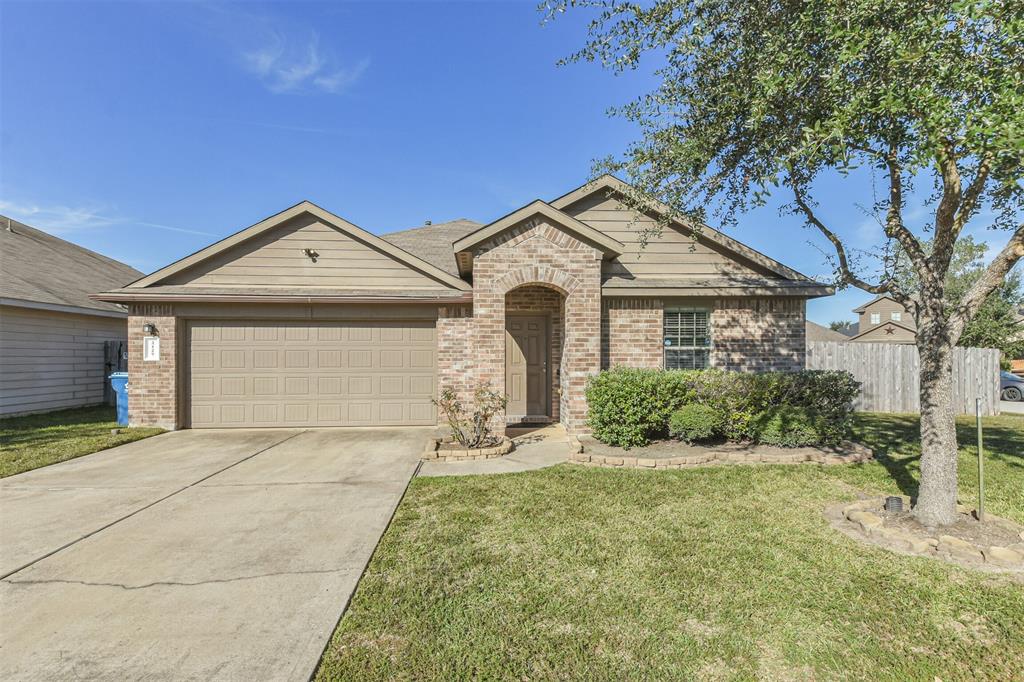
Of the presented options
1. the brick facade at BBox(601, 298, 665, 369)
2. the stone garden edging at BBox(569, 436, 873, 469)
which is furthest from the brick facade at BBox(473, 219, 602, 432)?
the stone garden edging at BBox(569, 436, 873, 469)

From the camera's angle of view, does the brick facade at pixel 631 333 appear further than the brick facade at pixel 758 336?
No

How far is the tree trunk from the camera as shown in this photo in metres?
4.32

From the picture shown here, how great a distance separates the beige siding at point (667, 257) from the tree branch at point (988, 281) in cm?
532

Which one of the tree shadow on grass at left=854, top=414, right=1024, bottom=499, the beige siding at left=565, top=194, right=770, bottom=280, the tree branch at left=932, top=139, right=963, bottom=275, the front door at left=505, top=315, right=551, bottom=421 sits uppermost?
the beige siding at left=565, top=194, right=770, bottom=280

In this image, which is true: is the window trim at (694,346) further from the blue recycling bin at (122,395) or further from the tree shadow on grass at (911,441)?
the blue recycling bin at (122,395)

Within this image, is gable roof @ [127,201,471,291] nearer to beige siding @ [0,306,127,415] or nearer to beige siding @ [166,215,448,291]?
beige siding @ [166,215,448,291]

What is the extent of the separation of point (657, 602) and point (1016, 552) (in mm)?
3272

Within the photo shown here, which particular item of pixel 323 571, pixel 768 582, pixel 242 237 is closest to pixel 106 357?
pixel 242 237

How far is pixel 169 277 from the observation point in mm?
9469

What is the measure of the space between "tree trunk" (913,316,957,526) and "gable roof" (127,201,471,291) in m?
7.49

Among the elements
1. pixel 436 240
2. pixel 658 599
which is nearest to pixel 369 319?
pixel 436 240

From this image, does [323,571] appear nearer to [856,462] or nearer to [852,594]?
[852,594]

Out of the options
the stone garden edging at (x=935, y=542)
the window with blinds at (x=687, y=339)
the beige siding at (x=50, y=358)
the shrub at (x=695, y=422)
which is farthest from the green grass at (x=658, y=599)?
the beige siding at (x=50, y=358)

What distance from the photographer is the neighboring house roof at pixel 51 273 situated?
11.2m
